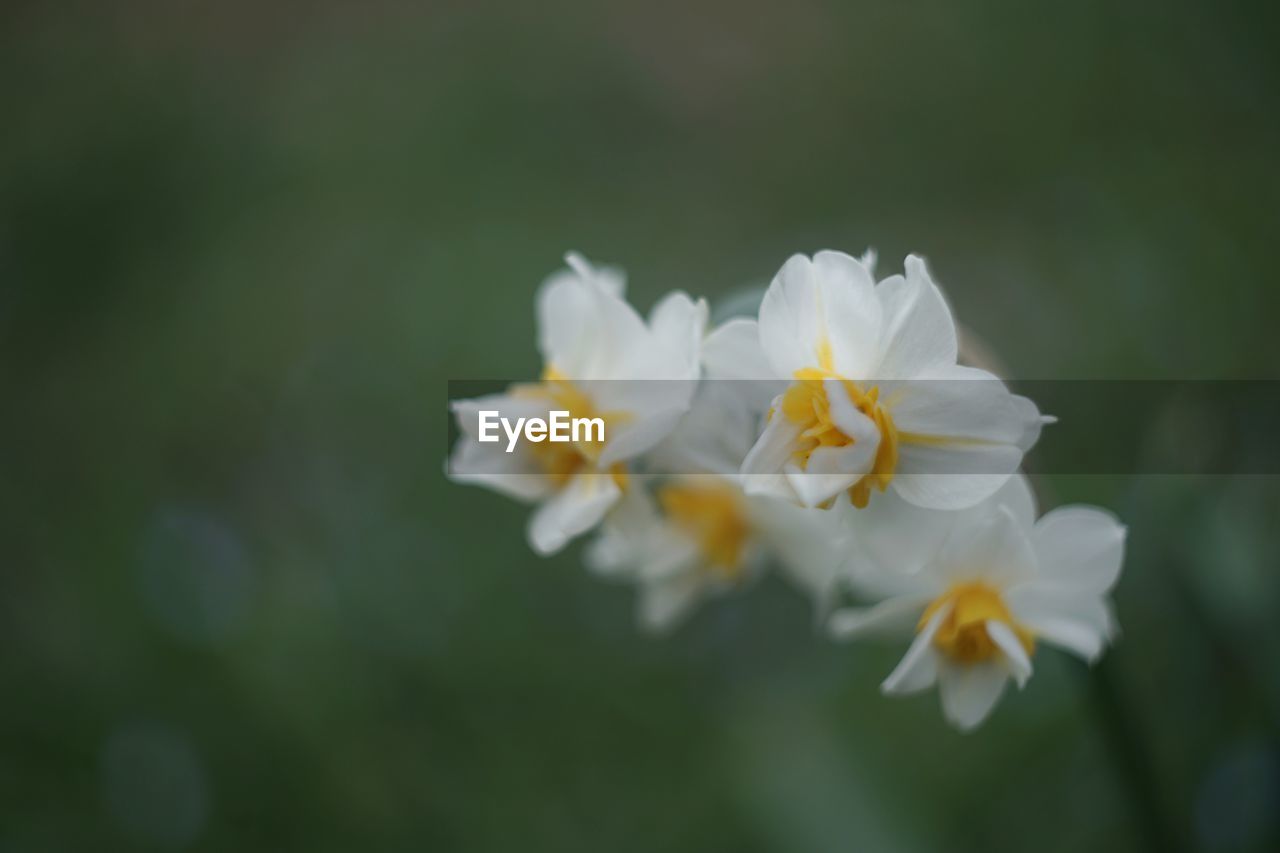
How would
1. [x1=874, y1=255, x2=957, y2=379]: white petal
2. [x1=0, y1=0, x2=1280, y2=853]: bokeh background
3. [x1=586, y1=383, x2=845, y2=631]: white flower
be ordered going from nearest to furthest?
1. [x1=874, y1=255, x2=957, y2=379]: white petal
2. [x1=586, y1=383, x2=845, y2=631]: white flower
3. [x1=0, y1=0, x2=1280, y2=853]: bokeh background

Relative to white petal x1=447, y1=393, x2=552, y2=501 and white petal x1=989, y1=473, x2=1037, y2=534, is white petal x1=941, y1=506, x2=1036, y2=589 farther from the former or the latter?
white petal x1=447, y1=393, x2=552, y2=501

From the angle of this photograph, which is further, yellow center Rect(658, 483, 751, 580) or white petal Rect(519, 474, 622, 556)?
yellow center Rect(658, 483, 751, 580)

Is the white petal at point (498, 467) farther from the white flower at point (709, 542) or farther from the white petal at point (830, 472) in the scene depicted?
the white petal at point (830, 472)

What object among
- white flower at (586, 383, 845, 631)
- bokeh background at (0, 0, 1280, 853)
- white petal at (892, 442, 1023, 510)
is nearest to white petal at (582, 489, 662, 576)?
white flower at (586, 383, 845, 631)

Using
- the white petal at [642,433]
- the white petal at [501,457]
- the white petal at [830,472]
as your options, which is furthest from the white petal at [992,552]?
the white petal at [501,457]

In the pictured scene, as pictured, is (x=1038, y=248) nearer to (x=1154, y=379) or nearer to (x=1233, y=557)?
(x=1154, y=379)

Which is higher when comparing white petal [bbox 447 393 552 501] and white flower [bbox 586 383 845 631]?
white petal [bbox 447 393 552 501]
